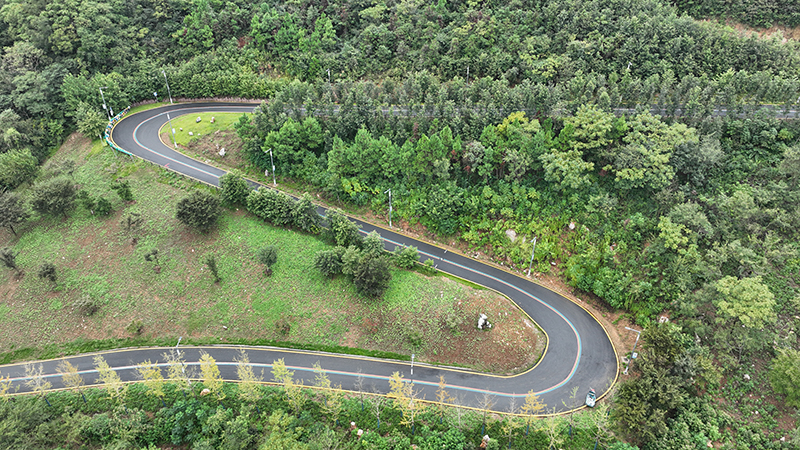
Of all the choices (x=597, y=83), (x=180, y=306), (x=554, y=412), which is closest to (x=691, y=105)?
(x=597, y=83)

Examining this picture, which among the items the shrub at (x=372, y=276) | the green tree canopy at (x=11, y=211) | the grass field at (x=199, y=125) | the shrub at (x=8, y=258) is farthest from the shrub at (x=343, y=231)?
the green tree canopy at (x=11, y=211)

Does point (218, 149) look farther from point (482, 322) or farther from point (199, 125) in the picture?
point (482, 322)

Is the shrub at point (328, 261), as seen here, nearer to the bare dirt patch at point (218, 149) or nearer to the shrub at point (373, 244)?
the shrub at point (373, 244)

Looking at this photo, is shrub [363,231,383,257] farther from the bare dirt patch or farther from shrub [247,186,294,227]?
the bare dirt patch

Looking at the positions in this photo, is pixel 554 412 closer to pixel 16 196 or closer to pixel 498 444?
pixel 498 444

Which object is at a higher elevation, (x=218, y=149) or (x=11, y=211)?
(x=218, y=149)

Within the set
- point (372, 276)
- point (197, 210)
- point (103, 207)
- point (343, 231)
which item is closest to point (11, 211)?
point (103, 207)

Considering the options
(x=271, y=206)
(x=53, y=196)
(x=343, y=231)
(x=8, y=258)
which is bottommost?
(x=8, y=258)
